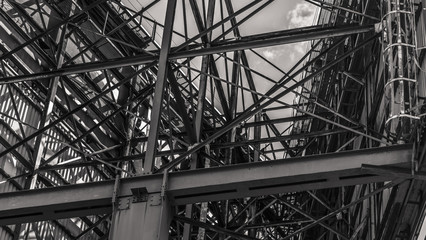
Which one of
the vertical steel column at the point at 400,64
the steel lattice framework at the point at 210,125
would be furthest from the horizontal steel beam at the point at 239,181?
the vertical steel column at the point at 400,64

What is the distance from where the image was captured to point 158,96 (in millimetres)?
15984

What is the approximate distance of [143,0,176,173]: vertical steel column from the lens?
15367mm

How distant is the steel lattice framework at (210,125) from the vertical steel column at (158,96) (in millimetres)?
26

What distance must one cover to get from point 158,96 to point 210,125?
548 inches

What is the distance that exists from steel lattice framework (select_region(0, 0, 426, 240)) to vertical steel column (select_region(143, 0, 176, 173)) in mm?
26

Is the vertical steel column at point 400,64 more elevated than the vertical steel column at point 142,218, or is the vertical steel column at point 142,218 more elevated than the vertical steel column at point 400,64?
the vertical steel column at point 400,64

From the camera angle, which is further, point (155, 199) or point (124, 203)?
point (124, 203)

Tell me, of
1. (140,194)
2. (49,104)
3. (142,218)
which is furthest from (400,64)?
A: (49,104)

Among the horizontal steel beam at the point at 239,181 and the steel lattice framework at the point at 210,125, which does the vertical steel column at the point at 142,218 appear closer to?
the steel lattice framework at the point at 210,125

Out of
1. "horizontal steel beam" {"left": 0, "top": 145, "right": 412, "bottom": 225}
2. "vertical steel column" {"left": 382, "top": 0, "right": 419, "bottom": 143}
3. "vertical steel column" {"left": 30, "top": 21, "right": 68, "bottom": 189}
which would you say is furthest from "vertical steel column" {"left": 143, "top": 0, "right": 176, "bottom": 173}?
"vertical steel column" {"left": 30, "top": 21, "right": 68, "bottom": 189}

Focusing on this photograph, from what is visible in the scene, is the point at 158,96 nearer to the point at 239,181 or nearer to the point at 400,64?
the point at 239,181

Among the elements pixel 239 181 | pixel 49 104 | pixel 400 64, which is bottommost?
pixel 239 181

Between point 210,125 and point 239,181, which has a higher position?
point 210,125

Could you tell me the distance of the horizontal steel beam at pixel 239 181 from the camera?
1445 centimetres
